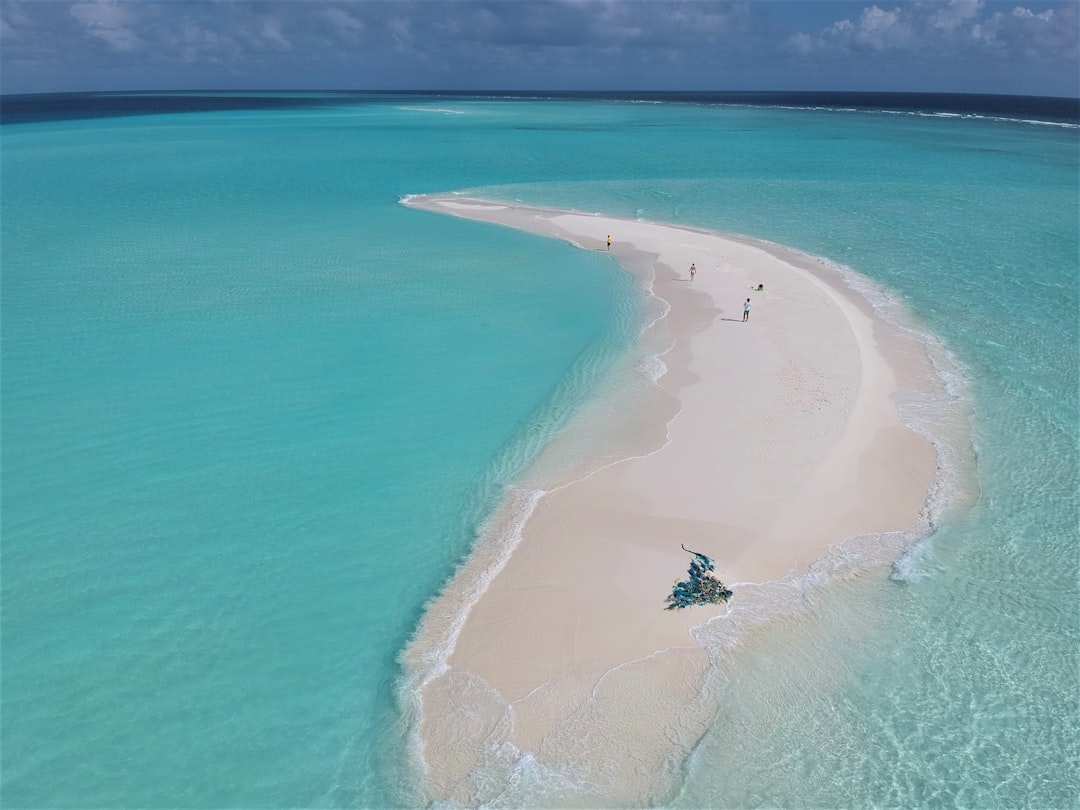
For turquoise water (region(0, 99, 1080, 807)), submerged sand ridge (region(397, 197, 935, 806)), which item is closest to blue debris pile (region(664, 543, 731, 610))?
submerged sand ridge (region(397, 197, 935, 806))

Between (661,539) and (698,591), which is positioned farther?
(661,539)

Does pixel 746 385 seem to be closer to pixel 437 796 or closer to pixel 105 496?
pixel 437 796

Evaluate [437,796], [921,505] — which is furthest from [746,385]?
[437,796]

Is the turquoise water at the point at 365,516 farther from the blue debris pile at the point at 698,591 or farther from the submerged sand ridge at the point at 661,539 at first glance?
the blue debris pile at the point at 698,591

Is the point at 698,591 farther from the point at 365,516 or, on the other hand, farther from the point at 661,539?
the point at 365,516

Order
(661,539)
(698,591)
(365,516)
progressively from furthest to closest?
1. (365,516)
2. (661,539)
3. (698,591)

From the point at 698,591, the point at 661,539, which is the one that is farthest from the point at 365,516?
the point at 698,591
